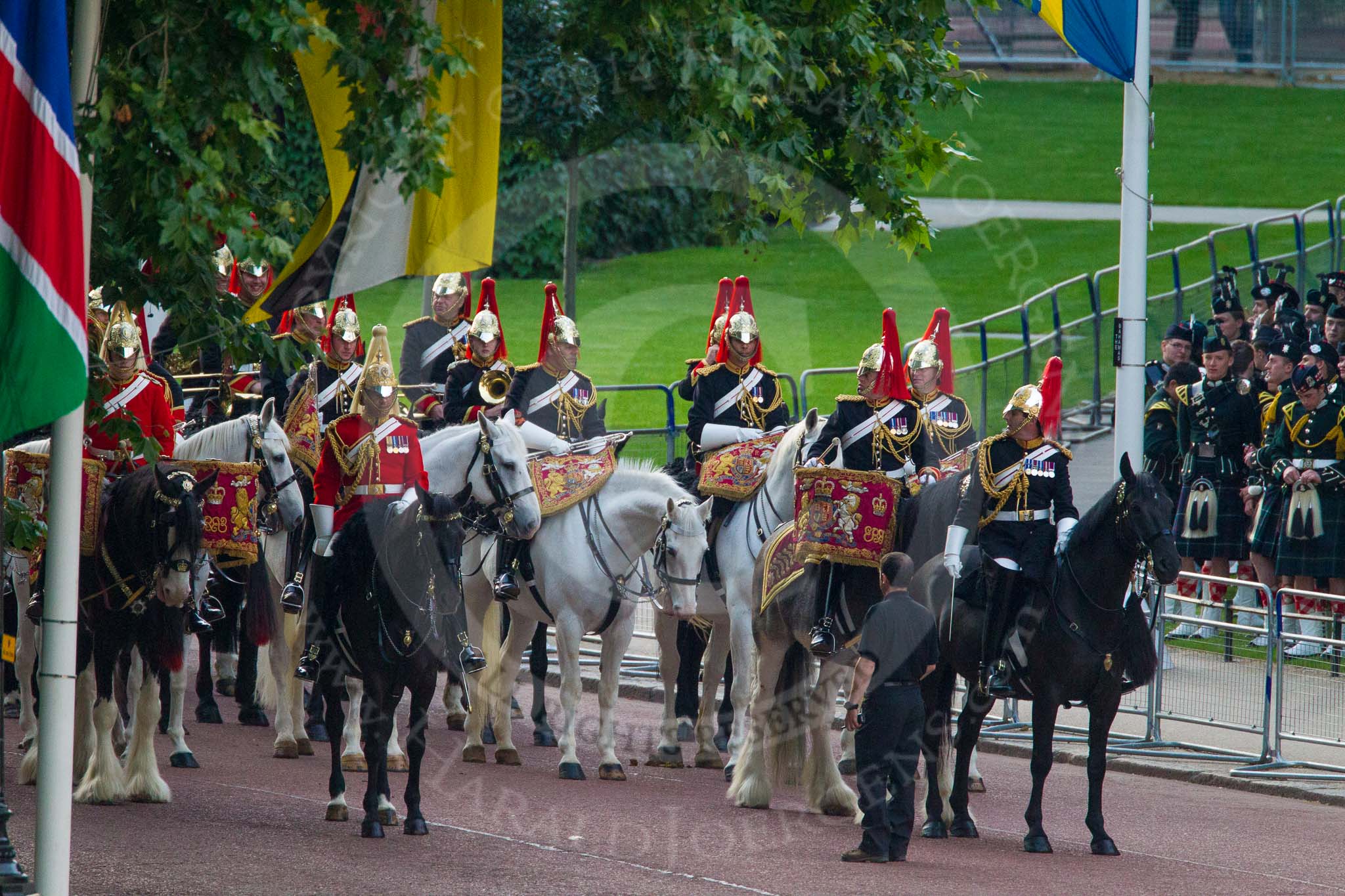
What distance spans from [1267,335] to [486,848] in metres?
10.5

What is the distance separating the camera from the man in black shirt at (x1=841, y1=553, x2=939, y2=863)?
1044 centimetres

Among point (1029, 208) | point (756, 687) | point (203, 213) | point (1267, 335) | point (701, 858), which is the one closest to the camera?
point (203, 213)

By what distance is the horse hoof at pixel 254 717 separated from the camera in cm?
1480

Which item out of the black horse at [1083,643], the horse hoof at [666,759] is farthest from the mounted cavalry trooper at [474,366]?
the black horse at [1083,643]

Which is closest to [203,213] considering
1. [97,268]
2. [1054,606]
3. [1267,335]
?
[97,268]

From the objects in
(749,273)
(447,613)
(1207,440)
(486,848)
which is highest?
(749,273)

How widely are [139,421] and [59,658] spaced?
14.5 feet

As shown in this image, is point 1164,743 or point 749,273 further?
point 749,273

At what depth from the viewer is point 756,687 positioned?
501 inches

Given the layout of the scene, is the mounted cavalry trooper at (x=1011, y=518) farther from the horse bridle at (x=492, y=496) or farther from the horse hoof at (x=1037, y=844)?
the horse bridle at (x=492, y=496)

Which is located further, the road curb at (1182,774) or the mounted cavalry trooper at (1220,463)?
the mounted cavalry trooper at (1220,463)

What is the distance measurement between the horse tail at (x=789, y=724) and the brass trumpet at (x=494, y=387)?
10.5ft

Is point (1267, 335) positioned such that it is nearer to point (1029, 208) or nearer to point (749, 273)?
point (749, 273)

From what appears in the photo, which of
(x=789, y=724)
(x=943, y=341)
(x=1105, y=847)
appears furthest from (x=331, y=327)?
(x=1105, y=847)
